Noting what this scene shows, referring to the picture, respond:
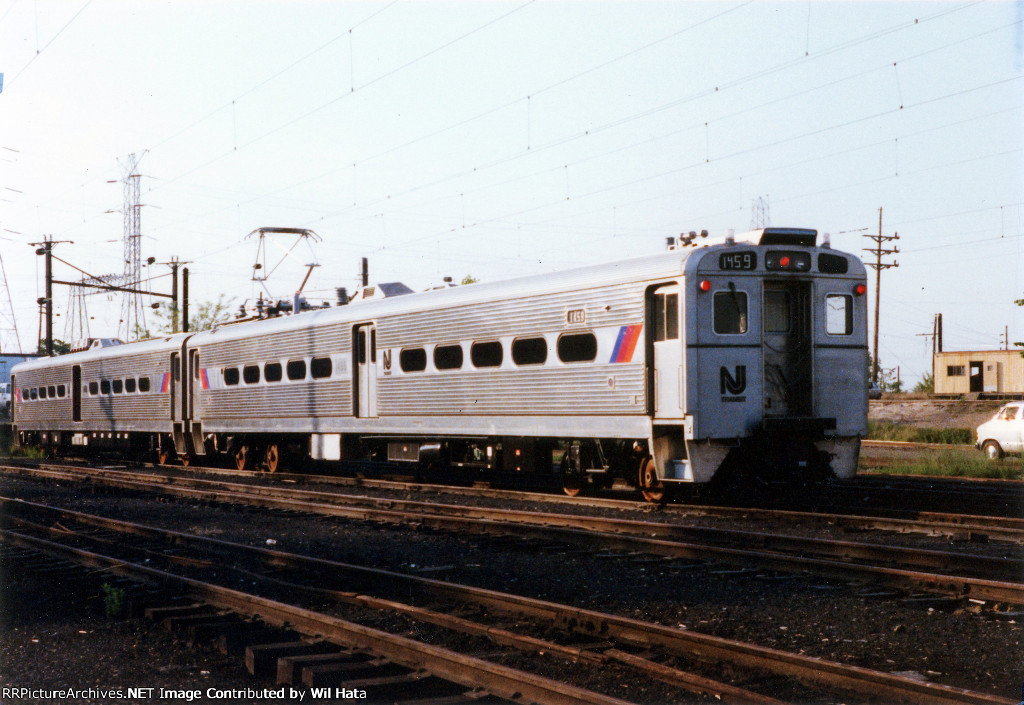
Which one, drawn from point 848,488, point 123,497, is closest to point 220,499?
point 123,497

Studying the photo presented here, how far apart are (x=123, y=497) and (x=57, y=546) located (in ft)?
22.7

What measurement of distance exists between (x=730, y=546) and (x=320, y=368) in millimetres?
11196

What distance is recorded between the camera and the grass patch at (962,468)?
19391 mm

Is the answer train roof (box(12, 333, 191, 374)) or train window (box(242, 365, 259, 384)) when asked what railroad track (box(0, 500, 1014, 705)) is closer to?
train window (box(242, 365, 259, 384))

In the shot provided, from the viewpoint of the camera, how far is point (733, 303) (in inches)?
504

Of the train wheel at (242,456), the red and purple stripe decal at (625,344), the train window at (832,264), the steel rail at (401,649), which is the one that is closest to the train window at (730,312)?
the red and purple stripe decal at (625,344)

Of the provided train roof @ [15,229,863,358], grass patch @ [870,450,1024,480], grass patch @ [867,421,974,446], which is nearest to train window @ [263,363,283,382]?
train roof @ [15,229,863,358]

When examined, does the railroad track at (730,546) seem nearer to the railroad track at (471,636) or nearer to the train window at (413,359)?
the train window at (413,359)

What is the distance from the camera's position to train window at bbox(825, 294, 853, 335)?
13398 mm

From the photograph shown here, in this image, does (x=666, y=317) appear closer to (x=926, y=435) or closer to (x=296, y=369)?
(x=296, y=369)

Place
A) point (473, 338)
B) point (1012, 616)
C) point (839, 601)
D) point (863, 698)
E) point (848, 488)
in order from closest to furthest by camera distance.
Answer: point (863, 698) < point (1012, 616) < point (839, 601) < point (473, 338) < point (848, 488)

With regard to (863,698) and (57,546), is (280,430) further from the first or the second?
(863,698)

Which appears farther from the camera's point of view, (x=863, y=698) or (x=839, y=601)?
(x=839, y=601)

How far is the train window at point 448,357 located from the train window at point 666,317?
13.5 ft
